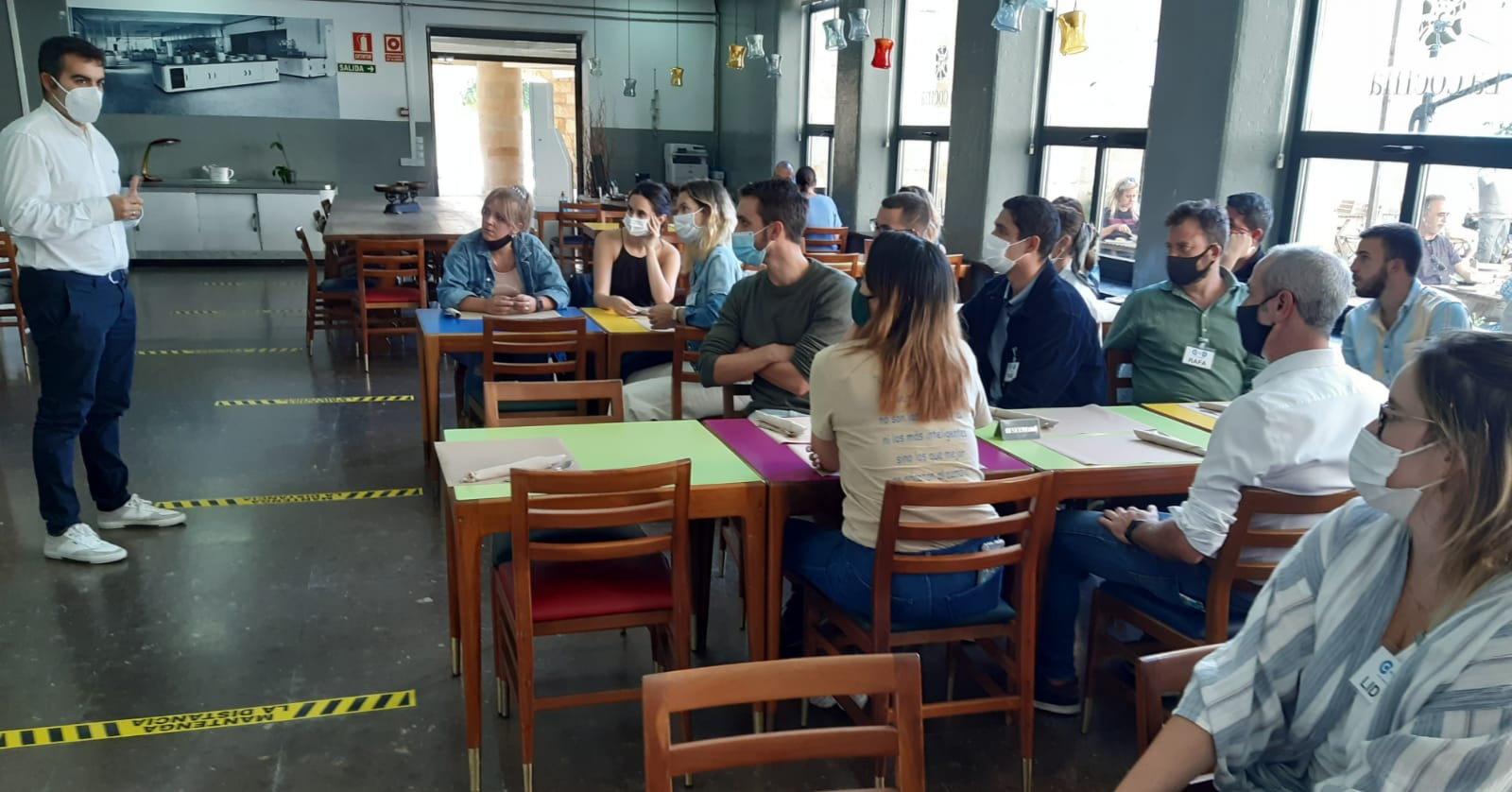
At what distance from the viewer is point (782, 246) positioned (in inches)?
136

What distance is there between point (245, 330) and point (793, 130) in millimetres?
5848

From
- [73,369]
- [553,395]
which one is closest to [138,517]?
[73,369]

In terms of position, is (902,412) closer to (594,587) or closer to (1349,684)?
(594,587)

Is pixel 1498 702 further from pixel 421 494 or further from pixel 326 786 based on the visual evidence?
pixel 421 494

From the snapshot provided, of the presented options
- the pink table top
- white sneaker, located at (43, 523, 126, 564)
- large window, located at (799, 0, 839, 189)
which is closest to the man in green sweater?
the pink table top

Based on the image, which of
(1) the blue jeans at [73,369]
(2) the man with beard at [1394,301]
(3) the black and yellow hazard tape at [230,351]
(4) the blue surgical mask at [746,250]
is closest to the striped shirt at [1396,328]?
(2) the man with beard at [1394,301]

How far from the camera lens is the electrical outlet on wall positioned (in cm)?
1252

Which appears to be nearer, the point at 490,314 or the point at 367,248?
the point at 490,314

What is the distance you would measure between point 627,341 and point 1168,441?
7.62 feet

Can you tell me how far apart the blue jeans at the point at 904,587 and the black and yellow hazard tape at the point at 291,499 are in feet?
8.28

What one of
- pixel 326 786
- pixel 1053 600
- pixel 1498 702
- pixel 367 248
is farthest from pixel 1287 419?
pixel 367 248

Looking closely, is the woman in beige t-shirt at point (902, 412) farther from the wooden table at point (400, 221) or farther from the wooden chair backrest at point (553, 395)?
the wooden table at point (400, 221)

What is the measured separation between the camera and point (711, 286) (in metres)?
4.52

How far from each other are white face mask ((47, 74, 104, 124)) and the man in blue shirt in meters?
2.96
